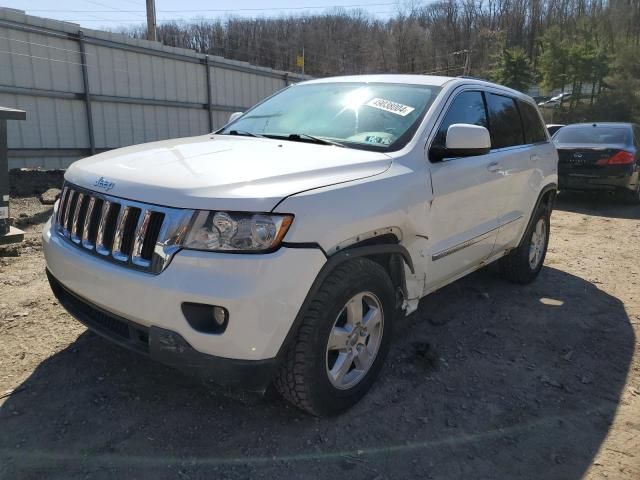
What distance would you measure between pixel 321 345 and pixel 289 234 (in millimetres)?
592

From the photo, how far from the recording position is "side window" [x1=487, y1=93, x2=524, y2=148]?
13.7 ft

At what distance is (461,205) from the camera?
11.3 ft

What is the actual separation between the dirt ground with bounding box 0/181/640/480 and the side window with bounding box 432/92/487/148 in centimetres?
145

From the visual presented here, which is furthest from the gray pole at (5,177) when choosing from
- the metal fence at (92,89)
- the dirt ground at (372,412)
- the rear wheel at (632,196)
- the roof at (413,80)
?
the rear wheel at (632,196)

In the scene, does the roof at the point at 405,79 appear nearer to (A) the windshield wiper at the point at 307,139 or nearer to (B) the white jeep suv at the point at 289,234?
(B) the white jeep suv at the point at 289,234

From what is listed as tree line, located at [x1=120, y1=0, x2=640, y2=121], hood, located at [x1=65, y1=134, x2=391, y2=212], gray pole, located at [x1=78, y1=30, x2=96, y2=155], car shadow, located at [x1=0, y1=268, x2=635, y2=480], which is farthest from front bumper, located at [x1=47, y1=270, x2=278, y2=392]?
tree line, located at [x1=120, y1=0, x2=640, y2=121]

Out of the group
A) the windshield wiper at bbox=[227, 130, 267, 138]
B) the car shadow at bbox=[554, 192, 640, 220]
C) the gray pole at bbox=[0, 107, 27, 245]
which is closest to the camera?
the windshield wiper at bbox=[227, 130, 267, 138]

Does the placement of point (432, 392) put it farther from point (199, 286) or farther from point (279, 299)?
point (199, 286)

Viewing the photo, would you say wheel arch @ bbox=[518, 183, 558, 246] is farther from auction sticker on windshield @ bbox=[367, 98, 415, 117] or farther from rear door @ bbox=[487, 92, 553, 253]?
auction sticker on windshield @ bbox=[367, 98, 415, 117]

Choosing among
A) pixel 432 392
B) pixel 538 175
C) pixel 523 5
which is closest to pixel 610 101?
pixel 538 175

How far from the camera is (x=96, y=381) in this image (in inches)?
116

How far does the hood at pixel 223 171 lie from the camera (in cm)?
221

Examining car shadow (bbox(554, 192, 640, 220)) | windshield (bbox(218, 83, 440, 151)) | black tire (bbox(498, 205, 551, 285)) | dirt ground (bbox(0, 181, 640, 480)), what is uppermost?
windshield (bbox(218, 83, 440, 151))

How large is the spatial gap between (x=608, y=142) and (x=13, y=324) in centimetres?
1055
